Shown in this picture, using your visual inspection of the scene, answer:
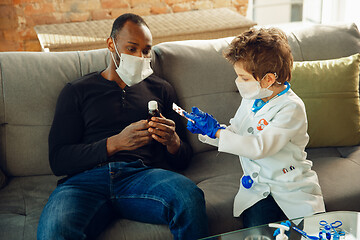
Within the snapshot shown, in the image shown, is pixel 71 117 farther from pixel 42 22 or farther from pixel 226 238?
pixel 42 22

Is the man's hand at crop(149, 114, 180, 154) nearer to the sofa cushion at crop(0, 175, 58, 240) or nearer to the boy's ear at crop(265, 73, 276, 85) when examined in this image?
the boy's ear at crop(265, 73, 276, 85)

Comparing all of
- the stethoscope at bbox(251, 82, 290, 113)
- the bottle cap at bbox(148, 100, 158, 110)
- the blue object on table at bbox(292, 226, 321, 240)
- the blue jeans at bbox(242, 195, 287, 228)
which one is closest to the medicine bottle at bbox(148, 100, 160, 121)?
the bottle cap at bbox(148, 100, 158, 110)

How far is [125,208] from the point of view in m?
1.61

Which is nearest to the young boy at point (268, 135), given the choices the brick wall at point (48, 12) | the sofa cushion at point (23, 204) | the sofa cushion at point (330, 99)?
the sofa cushion at point (330, 99)

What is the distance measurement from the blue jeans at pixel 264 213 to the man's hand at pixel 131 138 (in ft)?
1.54

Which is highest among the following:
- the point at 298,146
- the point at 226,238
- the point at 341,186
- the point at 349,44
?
the point at 349,44

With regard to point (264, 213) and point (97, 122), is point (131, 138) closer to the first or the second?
point (97, 122)

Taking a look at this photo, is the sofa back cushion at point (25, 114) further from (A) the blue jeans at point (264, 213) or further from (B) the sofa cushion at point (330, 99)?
(B) the sofa cushion at point (330, 99)

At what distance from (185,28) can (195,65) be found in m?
0.96

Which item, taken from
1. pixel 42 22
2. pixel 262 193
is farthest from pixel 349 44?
pixel 42 22

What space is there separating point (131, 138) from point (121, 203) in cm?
24

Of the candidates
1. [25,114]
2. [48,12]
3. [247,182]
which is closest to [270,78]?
[247,182]

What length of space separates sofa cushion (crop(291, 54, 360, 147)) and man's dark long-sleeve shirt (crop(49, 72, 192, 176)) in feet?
1.98

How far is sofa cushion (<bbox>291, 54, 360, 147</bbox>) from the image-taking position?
2.05 meters
